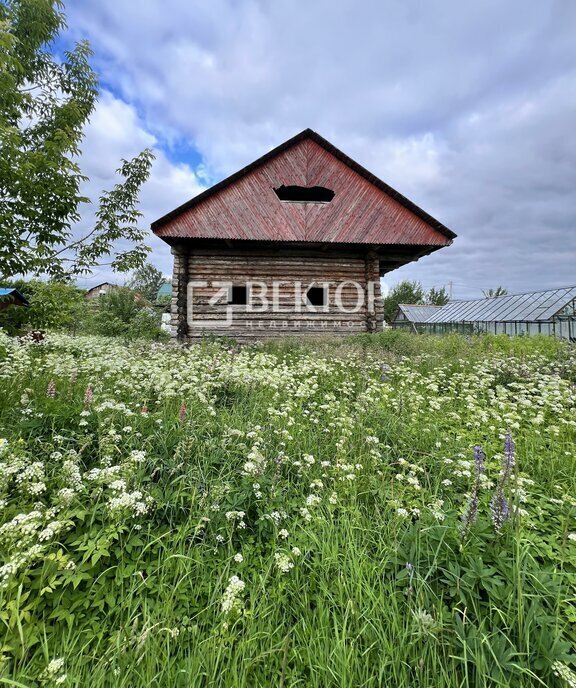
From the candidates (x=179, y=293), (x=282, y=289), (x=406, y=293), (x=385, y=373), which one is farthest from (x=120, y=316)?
(x=406, y=293)

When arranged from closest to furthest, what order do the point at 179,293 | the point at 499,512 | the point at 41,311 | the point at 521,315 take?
the point at 499,512, the point at 41,311, the point at 179,293, the point at 521,315

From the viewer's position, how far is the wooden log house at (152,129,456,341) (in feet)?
36.5

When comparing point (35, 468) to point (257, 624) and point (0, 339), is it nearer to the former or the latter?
point (257, 624)

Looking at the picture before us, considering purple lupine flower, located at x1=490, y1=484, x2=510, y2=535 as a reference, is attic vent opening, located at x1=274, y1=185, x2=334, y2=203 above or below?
above

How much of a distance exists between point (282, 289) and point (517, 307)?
2013 centimetres

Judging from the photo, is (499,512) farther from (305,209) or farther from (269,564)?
(305,209)

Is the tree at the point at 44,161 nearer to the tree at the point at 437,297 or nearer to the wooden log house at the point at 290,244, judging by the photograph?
the wooden log house at the point at 290,244

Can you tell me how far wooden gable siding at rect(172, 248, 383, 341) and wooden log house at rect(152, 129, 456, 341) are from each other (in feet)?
0.12

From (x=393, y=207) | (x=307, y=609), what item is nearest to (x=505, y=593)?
(x=307, y=609)

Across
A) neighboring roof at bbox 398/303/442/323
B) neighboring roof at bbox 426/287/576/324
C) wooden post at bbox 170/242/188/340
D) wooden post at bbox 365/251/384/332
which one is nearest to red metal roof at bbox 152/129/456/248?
wooden post at bbox 170/242/188/340

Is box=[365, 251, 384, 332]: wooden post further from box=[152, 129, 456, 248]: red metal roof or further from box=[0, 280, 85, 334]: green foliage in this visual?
box=[0, 280, 85, 334]: green foliage

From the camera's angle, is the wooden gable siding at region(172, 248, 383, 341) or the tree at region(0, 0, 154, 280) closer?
the tree at region(0, 0, 154, 280)

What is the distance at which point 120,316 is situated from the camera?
63.5 feet

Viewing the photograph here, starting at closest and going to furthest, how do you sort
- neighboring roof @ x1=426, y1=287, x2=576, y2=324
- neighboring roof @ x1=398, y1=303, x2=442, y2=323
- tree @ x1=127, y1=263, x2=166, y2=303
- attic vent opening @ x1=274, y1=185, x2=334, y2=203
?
attic vent opening @ x1=274, y1=185, x2=334, y2=203 < neighboring roof @ x1=426, y1=287, x2=576, y2=324 < neighboring roof @ x1=398, y1=303, x2=442, y2=323 < tree @ x1=127, y1=263, x2=166, y2=303
